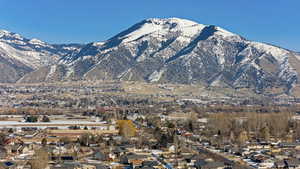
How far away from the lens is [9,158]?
40750 mm

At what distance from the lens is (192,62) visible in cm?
15325

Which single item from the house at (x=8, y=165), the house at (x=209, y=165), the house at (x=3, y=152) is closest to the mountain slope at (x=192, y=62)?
the house at (x=3, y=152)

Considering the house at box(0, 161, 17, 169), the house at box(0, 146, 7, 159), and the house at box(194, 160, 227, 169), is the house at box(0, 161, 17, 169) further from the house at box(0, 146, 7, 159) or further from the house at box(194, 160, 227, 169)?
the house at box(194, 160, 227, 169)

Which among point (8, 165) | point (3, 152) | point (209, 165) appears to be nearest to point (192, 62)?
point (3, 152)

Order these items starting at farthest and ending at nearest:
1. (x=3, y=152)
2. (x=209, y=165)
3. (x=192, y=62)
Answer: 1. (x=192, y=62)
2. (x=3, y=152)
3. (x=209, y=165)

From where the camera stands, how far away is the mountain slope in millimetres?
142250

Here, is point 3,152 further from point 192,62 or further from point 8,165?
point 192,62

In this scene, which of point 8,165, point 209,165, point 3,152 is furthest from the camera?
point 3,152

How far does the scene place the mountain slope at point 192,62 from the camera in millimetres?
142250

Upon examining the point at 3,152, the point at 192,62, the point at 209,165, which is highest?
the point at 192,62

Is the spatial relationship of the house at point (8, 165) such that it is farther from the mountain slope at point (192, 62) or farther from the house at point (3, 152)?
the mountain slope at point (192, 62)

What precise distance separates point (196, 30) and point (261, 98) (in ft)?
250

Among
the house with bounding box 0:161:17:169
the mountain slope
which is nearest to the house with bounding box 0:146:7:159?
the house with bounding box 0:161:17:169

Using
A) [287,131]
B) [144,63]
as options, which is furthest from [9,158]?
[144,63]
